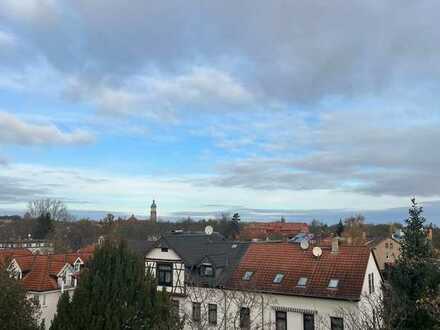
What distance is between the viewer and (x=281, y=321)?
2861 centimetres

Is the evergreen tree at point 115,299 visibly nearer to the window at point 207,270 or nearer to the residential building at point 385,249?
the window at point 207,270

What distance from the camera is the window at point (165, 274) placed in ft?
110

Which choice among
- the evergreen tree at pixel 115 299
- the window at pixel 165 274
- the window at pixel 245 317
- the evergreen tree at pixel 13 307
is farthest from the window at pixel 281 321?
the evergreen tree at pixel 13 307

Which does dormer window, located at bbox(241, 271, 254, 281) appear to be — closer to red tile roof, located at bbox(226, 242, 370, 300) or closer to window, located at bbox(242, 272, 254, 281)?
window, located at bbox(242, 272, 254, 281)

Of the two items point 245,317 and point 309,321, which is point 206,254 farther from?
point 309,321

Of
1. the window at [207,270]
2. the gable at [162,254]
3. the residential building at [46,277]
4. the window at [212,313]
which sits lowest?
the window at [212,313]

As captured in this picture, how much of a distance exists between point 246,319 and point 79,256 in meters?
20.6

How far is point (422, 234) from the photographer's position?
79.5 feet

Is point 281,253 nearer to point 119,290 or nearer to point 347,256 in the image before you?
point 347,256

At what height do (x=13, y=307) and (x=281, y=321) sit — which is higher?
(x=13, y=307)

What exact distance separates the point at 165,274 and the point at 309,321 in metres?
11.5

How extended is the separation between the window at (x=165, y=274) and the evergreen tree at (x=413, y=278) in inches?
610

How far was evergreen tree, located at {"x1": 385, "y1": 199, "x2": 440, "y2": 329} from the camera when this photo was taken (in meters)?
21.4

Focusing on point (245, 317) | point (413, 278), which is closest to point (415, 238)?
point (413, 278)
